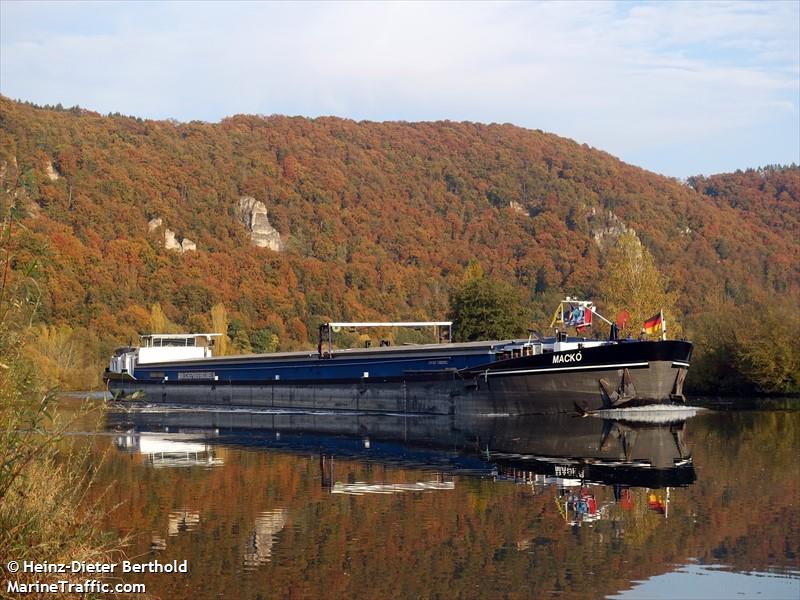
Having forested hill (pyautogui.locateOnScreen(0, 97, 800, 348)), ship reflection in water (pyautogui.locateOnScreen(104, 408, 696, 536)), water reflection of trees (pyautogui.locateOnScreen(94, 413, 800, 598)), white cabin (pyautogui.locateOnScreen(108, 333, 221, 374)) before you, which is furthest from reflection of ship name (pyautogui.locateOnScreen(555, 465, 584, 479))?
forested hill (pyautogui.locateOnScreen(0, 97, 800, 348))

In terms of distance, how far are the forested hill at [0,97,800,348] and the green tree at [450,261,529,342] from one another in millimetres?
33649

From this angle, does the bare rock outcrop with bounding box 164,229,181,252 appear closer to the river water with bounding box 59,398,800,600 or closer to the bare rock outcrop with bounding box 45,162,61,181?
the bare rock outcrop with bounding box 45,162,61,181

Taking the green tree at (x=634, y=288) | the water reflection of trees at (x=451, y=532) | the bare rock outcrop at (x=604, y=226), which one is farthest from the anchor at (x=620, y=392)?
the bare rock outcrop at (x=604, y=226)

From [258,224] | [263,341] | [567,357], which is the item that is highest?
[258,224]

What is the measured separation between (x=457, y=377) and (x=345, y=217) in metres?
102

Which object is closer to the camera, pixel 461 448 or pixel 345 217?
pixel 461 448

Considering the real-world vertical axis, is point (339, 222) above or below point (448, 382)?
above

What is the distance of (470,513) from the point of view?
18281mm

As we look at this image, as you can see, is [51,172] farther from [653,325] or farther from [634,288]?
[653,325]

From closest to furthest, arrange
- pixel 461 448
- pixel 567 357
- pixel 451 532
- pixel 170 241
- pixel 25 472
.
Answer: pixel 25 472, pixel 451 532, pixel 461 448, pixel 567 357, pixel 170 241

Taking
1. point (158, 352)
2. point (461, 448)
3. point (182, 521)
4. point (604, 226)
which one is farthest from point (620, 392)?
point (604, 226)

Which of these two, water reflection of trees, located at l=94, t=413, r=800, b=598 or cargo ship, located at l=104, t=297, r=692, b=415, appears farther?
cargo ship, located at l=104, t=297, r=692, b=415

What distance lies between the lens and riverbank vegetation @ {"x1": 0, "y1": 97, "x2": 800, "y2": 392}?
100 m

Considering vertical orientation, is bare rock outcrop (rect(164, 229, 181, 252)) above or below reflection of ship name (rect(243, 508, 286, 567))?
above
